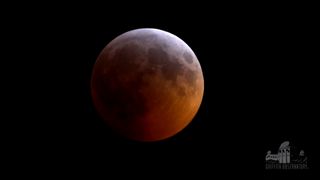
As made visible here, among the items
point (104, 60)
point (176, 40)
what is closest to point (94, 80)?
point (104, 60)

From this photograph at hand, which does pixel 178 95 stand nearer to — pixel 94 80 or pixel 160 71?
pixel 160 71

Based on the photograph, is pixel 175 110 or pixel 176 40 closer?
pixel 175 110

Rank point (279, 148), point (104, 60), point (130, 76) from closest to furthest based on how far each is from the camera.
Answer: point (130, 76), point (104, 60), point (279, 148)

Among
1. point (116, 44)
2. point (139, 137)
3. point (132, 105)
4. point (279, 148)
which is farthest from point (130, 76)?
point (279, 148)

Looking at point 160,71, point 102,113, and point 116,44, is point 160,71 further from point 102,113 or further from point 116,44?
point 102,113

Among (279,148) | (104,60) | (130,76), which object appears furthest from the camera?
(279,148)

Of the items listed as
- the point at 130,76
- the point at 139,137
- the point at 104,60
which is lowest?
the point at 139,137

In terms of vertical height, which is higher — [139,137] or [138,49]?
[138,49]
